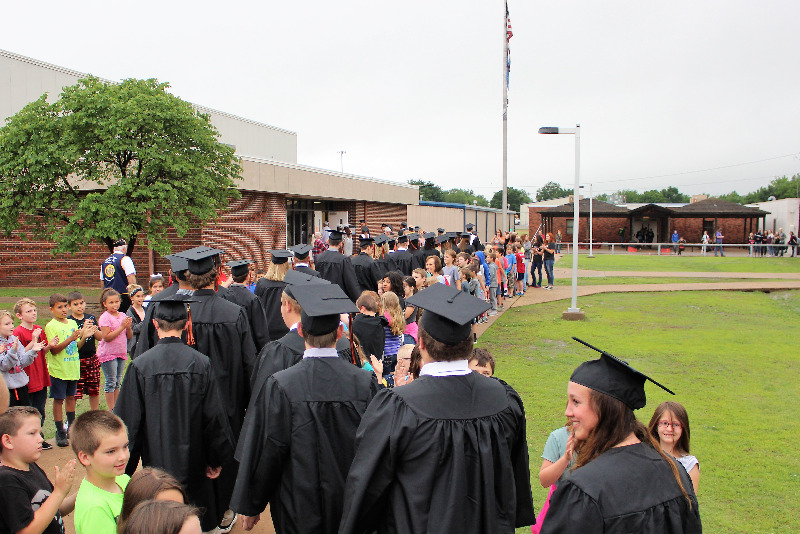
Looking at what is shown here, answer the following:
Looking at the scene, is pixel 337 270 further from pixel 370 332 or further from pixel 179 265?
pixel 179 265

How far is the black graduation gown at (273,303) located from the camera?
655cm

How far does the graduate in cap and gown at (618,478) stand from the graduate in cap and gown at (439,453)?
15.5 inches

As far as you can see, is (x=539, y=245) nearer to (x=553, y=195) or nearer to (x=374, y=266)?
(x=374, y=266)

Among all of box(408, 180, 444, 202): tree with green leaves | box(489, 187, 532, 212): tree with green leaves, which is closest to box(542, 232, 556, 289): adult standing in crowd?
box(408, 180, 444, 202): tree with green leaves

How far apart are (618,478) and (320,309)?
170 cm

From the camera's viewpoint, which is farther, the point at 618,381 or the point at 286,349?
the point at 286,349

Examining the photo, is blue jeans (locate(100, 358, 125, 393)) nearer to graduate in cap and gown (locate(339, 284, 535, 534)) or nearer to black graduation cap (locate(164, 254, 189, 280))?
black graduation cap (locate(164, 254, 189, 280))

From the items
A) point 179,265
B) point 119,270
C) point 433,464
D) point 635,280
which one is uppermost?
point 179,265

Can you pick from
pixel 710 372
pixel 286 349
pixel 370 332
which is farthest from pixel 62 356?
pixel 710 372

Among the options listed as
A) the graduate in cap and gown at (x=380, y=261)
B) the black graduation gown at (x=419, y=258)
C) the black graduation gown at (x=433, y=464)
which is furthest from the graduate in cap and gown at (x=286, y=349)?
the black graduation gown at (x=419, y=258)

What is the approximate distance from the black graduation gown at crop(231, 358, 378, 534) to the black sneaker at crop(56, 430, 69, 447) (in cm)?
370

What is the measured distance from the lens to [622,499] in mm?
2125

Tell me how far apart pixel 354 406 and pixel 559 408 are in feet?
16.0

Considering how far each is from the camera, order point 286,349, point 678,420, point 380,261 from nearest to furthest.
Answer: point 678,420 < point 286,349 < point 380,261
